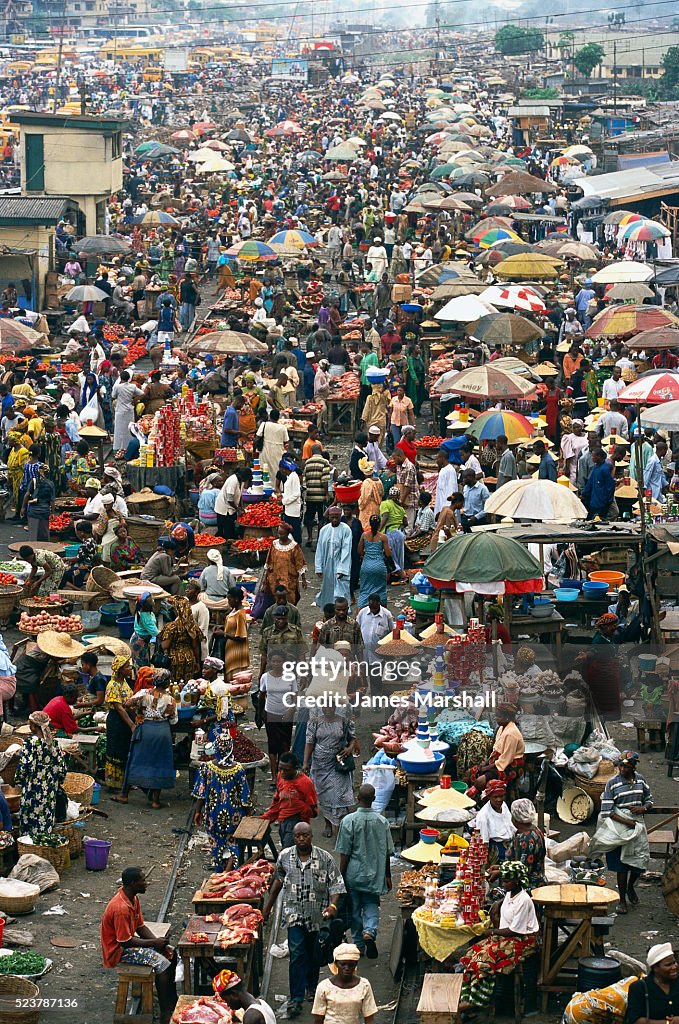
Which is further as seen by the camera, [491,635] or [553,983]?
[491,635]

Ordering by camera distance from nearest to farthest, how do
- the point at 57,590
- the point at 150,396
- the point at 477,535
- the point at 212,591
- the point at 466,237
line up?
the point at 477,535 → the point at 212,591 → the point at 57,590 → the point at 150,396 → the point at 466,237

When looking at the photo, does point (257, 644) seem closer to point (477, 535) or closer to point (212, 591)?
point (212, 591)

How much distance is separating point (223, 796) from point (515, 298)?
49.4 ft

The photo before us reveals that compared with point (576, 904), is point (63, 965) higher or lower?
lower

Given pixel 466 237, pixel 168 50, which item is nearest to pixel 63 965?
pixel 466 237

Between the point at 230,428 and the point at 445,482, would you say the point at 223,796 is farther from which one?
the point at 230,428

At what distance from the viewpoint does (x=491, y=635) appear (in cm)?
1462

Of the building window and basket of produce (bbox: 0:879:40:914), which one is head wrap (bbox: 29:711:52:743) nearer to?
basket of produce (bbox: 0:879:40:914)

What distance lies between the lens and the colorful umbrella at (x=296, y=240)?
34.4 meters

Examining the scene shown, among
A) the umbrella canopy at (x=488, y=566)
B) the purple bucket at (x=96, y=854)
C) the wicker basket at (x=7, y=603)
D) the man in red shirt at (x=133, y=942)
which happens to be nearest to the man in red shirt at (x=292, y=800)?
the man in red shirt at (x=133, y=942)

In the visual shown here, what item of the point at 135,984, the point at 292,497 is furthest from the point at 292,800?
the point at 292,497

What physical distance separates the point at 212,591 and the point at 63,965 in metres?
5.67

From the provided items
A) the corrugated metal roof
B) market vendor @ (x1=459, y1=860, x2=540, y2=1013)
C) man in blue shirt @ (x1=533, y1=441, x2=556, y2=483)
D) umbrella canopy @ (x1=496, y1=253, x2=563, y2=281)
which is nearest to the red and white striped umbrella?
umbrella canopy @ (x1=496, y1=253, x2=563, y2=281)

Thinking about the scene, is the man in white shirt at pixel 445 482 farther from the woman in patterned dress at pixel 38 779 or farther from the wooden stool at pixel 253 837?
the woman in patterned dress at pixel 38 779
